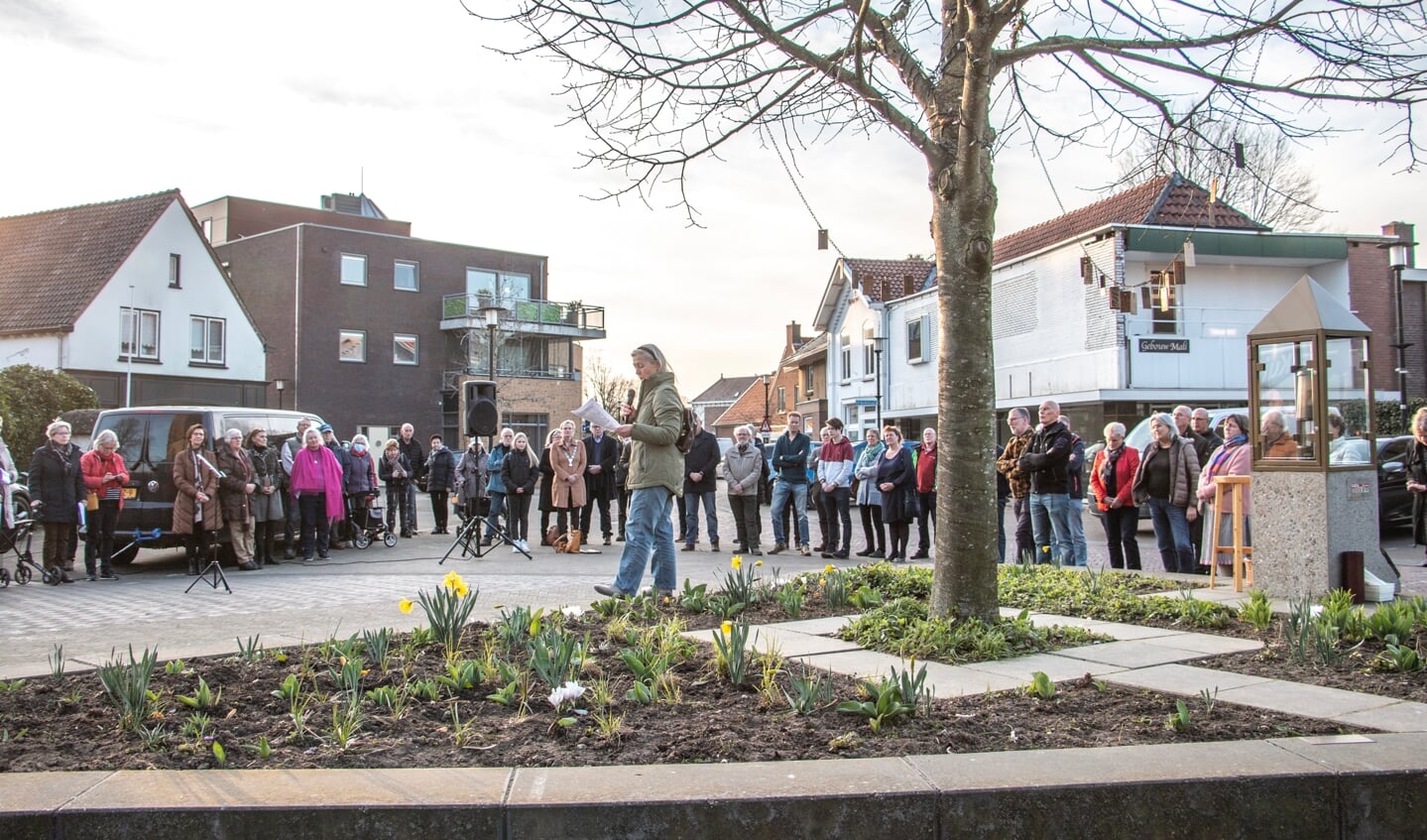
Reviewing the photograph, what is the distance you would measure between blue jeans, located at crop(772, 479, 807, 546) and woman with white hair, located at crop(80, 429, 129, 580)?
8.66 meters

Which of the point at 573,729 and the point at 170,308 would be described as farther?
the point at 170,308

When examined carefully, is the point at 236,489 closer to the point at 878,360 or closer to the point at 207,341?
the point at 878,360

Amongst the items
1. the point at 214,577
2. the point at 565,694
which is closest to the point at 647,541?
the point at 565,694

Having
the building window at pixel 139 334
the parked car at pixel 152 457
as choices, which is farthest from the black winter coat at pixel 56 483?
the building window at pixel 139 334

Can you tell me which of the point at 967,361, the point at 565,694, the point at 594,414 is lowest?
the point at 565,694

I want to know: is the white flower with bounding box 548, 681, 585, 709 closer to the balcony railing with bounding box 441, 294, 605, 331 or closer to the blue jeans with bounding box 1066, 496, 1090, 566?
the blue jeans with bounding box 1066, 496, 1090, 566

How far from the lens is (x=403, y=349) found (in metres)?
50.7

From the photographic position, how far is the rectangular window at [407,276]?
166 ft

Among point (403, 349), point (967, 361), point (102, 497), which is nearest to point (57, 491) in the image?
point (102, 497)

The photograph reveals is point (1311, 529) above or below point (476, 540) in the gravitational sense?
above

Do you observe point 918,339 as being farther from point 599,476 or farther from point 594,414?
point 594,414

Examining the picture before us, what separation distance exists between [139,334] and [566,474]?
89.6 feet

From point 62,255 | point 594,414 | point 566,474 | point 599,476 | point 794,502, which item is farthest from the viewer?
A: point 62,255

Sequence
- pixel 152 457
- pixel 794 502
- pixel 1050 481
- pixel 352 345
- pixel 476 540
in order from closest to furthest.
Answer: pixel 1050 481 < pixel 152 457 < pixel 476 540 < pixel 794 502 < pixel 352 345
